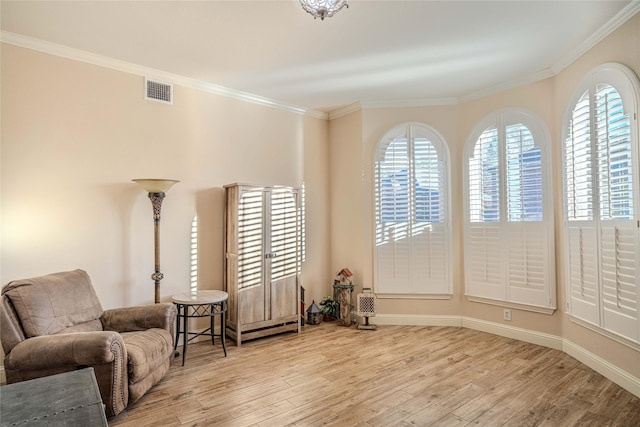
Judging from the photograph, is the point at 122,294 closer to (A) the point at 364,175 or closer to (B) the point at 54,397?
(B) the point at 54,397

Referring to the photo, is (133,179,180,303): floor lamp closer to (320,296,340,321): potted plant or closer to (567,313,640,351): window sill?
(320,296,340,321): potted plant

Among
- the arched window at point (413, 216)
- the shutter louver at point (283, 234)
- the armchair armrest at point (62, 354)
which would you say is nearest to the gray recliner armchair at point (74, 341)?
the armchair armrest at point (62, 354)

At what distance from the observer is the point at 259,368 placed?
10.3ft

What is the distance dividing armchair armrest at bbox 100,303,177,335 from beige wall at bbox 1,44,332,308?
1.30ft

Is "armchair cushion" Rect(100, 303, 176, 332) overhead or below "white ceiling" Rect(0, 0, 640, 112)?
below

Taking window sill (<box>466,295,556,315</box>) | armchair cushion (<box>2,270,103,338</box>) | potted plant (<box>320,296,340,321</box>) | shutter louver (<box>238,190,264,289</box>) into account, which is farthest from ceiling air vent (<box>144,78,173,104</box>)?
window sill (<box>466,295,556,315</box>)

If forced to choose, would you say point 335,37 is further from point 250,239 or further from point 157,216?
point 157,216

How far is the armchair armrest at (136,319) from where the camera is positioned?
9.64ft

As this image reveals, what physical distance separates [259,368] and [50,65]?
328 cm

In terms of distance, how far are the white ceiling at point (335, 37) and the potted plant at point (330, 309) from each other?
2.79 m

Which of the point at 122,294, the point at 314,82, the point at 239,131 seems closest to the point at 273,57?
the point at 314,82

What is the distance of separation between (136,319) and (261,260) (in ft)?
4.41

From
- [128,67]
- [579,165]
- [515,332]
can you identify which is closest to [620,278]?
[579,165]

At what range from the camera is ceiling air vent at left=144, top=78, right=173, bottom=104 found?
3.56m
